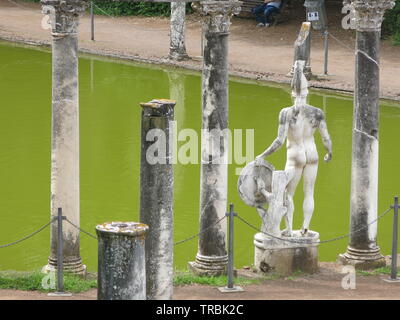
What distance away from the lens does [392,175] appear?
66.4 feet

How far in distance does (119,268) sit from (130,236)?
12.1 inches

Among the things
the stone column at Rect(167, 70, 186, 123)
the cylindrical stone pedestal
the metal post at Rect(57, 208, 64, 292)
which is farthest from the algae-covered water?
the cylindrical stone pedestal

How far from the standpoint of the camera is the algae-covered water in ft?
56.3

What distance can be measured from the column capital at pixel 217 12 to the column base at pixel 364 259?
332cm

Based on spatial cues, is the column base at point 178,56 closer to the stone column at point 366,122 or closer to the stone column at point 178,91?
the stone column at point 178,91

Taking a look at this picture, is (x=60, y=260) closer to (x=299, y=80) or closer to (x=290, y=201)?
(x=290, y=201)

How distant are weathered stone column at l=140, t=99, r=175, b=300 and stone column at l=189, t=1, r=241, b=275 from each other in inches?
105

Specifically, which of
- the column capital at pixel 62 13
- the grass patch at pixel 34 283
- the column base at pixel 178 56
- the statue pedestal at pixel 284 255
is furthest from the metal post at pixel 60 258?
the column base at pixel 178 56

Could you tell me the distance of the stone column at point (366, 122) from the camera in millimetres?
14945

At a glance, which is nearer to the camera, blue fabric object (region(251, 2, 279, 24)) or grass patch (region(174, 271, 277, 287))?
grass patch (region(174, 271, 277, 287))

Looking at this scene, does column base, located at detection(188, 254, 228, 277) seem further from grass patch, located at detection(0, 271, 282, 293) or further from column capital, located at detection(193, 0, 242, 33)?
column capital, located at detection(193, 0, 242, 33)

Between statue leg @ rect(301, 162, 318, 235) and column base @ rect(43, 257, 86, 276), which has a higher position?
statue leg @ rect(301, 162, 318, 235)

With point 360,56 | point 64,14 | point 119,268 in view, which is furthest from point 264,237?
point 119,268

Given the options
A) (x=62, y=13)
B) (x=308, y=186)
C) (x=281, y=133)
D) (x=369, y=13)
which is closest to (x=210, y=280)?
(x=308, y=186)
